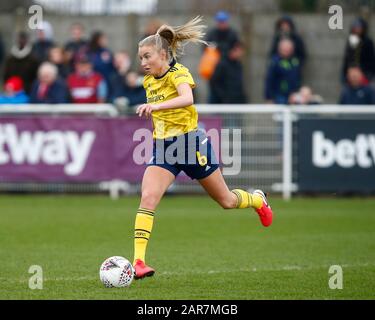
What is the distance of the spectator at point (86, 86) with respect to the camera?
62.0 feet

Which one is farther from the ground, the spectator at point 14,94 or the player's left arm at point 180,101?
the player's left arm at point 180,101

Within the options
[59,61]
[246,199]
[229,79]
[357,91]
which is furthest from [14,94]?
[246,199]

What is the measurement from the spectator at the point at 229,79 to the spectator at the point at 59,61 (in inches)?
115

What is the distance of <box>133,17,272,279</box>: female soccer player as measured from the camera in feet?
30.2

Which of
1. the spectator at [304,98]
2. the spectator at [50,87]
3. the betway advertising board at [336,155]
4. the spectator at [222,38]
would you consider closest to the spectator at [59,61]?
the spectator at [50,87]

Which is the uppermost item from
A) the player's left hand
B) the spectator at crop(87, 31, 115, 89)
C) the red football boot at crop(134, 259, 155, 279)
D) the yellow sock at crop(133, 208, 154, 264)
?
the spectator at crop(87, 31, 115, 89)

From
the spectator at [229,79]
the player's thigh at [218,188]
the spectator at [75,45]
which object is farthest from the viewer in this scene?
the spectator at [75,45]

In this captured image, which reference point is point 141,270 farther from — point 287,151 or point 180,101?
point 287,151

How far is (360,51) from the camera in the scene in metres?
19.8

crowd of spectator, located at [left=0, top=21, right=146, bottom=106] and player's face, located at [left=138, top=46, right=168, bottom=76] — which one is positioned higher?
player's face, located at [left=138, top=46, right=168, bottom=76]

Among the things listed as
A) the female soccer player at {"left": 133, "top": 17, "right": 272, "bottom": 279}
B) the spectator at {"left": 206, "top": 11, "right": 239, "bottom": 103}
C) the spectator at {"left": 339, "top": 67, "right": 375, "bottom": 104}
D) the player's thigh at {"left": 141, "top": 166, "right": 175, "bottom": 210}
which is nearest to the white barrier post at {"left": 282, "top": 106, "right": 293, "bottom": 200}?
the spectator at {"left": 339, "top": 67, "right": 375, "bottom": 104}

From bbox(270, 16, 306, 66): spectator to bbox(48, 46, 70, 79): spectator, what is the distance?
4.03m

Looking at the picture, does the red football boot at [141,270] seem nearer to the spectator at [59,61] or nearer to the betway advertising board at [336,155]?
the betway advertising board at [336,155]

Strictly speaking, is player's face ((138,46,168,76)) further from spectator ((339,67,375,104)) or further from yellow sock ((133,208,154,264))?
spectator ((339,67,375,104))
